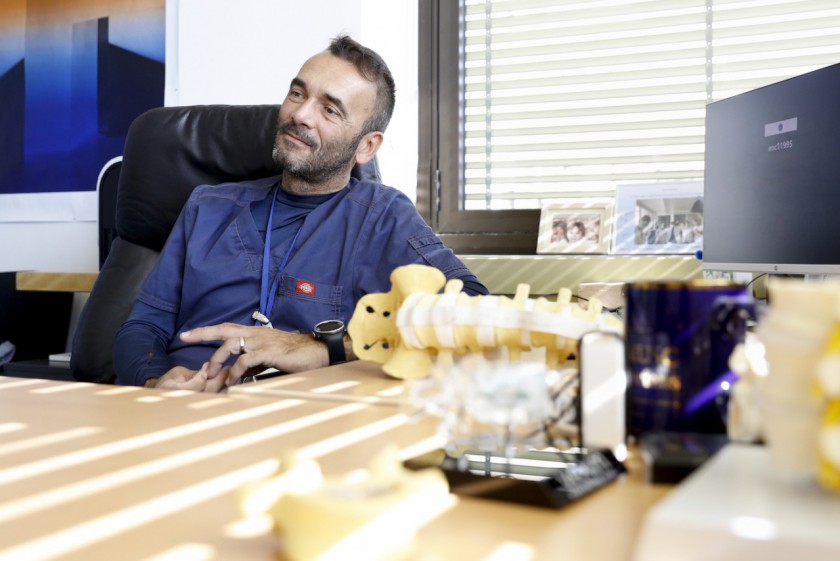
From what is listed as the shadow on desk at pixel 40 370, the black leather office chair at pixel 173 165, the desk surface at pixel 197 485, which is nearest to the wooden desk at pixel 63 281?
the shadow on desk at pixel 40 370

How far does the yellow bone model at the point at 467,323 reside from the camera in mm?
938

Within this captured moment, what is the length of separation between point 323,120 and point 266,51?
3.59ft

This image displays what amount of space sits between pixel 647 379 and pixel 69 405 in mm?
634

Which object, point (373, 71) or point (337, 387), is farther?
point (373, 71)

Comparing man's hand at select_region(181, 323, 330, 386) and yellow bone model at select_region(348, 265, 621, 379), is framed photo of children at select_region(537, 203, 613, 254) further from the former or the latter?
yellow bone model at select_region(348, 265, 621, 379)

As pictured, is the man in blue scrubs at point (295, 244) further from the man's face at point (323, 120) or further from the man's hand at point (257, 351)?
the man's hand at point (257, 351)

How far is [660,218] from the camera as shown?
256 centimetres

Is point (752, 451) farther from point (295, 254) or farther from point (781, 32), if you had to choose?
point (781, 32)

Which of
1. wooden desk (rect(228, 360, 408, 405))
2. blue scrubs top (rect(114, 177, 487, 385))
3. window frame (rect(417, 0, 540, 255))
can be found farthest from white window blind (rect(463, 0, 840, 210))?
wooden desk (rect(228, 360, 408, 405))

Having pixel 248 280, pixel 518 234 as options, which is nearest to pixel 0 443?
pixel 248 280

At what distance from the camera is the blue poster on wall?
3.17m

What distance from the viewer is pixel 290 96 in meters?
1.99

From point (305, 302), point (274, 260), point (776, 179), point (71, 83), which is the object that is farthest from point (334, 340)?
point (71, 83)

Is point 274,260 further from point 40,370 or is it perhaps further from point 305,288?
point 40,370
